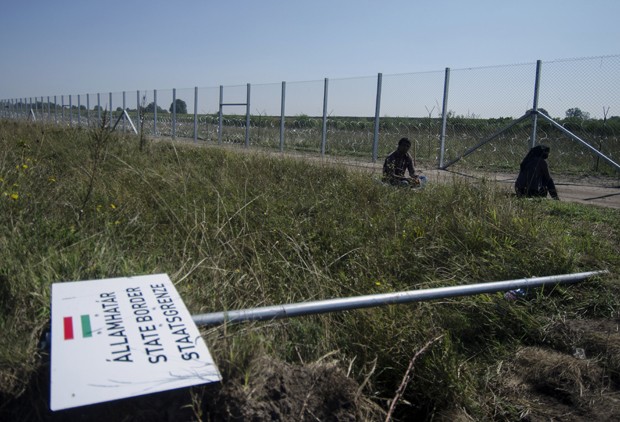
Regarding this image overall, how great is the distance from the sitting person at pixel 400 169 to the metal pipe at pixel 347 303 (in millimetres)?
3086

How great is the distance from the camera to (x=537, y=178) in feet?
23.1

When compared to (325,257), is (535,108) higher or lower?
higher

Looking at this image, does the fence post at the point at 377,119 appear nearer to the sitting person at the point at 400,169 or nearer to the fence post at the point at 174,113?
the sitting person at the point at 400,169

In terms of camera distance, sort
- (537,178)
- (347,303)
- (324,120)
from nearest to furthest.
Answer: (347,303)
(537,178)
(324,120)

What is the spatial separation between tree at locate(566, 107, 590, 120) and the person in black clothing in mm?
3032

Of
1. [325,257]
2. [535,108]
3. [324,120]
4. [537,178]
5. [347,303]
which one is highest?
[535,108]

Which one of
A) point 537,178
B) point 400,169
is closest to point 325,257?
point 400,169

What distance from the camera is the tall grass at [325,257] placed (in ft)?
8.94

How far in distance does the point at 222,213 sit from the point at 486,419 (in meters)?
3.04

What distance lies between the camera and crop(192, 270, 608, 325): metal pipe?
7.64ft

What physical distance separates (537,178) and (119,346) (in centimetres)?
638

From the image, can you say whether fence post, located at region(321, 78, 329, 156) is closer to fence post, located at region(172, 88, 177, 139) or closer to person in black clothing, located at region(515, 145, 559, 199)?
person in black clothing, located at region(515, 145, 559, 199)

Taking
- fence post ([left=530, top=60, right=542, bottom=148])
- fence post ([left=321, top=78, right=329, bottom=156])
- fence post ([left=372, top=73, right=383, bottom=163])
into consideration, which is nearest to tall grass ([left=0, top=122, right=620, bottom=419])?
fence post ([left=530, top=60, right=542, bottom=148])

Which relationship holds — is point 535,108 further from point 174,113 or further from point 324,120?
point 174,113
